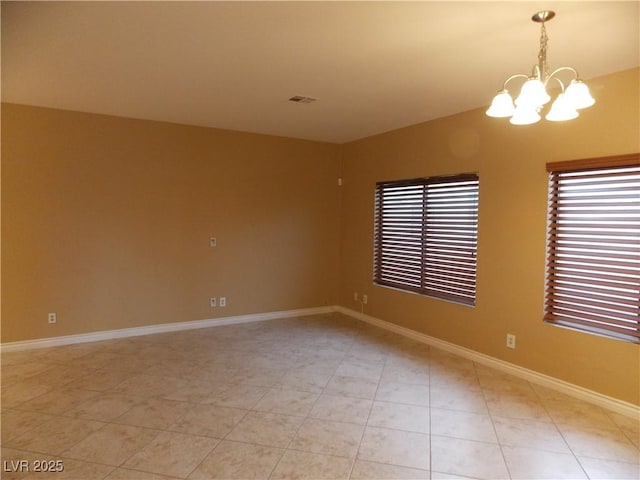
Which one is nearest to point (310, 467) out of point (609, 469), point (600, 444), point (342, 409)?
point (342, 409)

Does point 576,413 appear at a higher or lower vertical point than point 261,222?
lower

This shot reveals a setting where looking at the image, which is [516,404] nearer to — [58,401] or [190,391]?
[190,391]

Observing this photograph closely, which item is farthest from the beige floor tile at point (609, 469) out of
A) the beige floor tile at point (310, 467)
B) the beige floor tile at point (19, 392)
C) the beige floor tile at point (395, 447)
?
the beige floor tile at point (19, 392)

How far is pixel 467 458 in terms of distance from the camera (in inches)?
93.3

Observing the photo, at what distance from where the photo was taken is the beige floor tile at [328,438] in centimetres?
244

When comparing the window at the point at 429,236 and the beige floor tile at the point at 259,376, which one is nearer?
the beige floor tile at the point at 259,376

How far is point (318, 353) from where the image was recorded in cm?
422

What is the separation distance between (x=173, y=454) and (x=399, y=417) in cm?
158

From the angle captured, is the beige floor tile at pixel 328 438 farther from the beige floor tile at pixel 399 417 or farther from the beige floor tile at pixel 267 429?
the beige floor tile at pixel 399 417

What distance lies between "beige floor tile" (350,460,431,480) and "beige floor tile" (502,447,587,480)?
1.79 ft

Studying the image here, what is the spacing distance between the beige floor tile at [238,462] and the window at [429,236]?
273 centimetres

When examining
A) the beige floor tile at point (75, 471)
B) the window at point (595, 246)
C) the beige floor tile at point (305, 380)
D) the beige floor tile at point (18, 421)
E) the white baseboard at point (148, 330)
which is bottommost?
the beige floor tile at point (75, 471)

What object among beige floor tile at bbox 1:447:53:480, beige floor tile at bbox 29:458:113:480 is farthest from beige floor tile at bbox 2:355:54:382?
beige floor tile at bbox 29:458:113:480

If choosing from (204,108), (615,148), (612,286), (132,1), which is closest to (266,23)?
(132,1)
